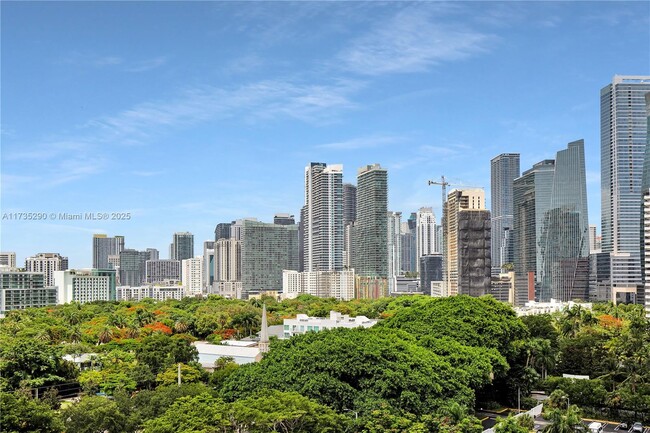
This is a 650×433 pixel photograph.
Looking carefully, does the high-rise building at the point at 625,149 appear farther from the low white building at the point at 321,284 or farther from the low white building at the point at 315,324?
the low white building at the point at 315,324

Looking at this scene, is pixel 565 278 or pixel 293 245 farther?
pixel 293 245

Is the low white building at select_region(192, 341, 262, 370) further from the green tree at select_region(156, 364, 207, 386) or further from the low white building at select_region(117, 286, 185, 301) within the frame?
the low white building at select_region(117, 286, 185, 301)

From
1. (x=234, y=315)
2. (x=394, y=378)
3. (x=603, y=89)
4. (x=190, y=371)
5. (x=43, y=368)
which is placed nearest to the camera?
(x=394, y=378)

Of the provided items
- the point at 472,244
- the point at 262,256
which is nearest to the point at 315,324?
the point at 472,244

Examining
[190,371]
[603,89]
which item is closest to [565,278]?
[603,89]

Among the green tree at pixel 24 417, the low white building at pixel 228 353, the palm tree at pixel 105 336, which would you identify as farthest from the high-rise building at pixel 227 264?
the green tree at pixel 24 417

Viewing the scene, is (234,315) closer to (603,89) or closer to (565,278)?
(565,278)

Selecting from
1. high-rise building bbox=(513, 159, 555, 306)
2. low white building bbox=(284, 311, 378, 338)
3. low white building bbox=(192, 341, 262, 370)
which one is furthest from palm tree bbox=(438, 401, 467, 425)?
high-rise building bbox=(513, 159, 555, 306)

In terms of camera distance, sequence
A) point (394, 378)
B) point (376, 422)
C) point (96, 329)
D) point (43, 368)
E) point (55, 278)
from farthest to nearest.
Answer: point (55, 278) → point (96, 329) → point (43, 368) → point (394, 378) → point (376, 422)
